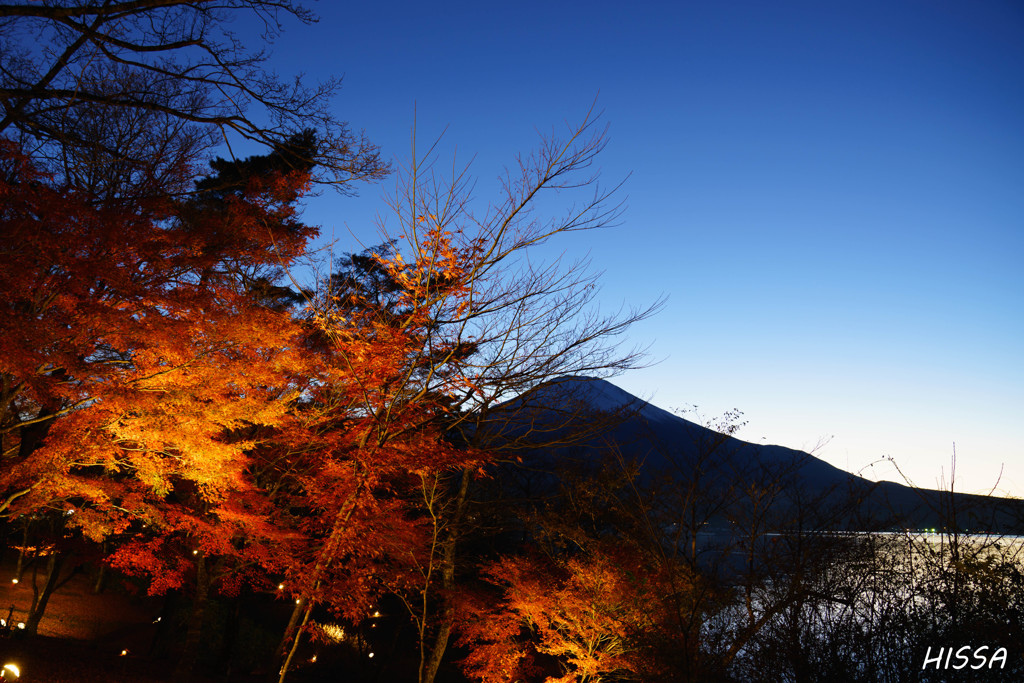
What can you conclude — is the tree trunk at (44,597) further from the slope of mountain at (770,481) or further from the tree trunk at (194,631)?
the slope of mountain at (770,481)

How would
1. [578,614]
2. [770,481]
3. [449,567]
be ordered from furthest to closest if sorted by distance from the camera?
[449,567] → [578,614] → [770,481]

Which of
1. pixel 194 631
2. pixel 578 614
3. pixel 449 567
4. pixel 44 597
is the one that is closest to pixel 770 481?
pixel 578 614

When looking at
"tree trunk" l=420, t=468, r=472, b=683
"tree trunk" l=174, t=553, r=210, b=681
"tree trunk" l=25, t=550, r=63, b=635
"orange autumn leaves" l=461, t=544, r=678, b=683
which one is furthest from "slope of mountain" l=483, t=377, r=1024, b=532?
"tree trunk" l=25, t=550, r=63, b=635

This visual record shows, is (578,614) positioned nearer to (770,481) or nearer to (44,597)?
(770,481)

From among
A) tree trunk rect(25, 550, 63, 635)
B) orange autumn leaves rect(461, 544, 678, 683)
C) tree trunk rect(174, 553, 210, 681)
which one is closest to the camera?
orange autumn leaves rect(461, 544, 678, 683)

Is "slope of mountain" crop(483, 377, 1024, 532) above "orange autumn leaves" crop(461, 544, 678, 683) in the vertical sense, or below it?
above

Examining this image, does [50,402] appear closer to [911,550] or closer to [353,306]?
[353,306]

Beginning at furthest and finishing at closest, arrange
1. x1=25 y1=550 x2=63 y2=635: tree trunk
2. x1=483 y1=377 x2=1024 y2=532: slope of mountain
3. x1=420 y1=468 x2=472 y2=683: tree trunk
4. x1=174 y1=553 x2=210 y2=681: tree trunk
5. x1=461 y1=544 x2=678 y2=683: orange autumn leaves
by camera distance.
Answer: x1=420 y1=468 x2=472 y2=683: tree trunk → x1=25 y1=550 x2=63 y2=635: tree trunk → x1=174 y1=553 x2=210 y2=681: tree trunk → x1=461 y1=544 x2=678 y2=683: orange autumn leaves → x1=483 y1=377 x2=1024 y2=532: slope of mountain

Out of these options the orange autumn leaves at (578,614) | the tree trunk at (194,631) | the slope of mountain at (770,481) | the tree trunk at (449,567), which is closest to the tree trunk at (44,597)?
the tree trunk at (194,631)

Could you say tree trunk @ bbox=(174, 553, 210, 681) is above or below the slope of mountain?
below

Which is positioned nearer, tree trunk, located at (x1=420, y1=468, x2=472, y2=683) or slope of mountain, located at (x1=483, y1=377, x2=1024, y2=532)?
slope of mountain, located at (x1=483, y1=377, x2=1024, y2=532)

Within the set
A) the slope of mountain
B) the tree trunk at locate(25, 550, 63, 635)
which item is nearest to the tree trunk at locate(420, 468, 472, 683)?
the slope of mountain

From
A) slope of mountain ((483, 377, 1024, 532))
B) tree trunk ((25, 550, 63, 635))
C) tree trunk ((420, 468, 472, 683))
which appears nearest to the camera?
slope of mountain ((483, 377, 1024, 532))

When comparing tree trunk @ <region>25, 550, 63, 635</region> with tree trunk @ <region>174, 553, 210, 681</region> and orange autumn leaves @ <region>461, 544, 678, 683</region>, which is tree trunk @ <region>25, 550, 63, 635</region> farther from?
orange autumn leaves @ <region>461, 544, 678, 683</region>
